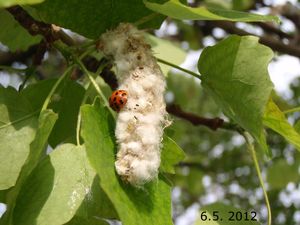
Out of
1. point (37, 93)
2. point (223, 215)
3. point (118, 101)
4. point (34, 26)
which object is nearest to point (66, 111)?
point (37, 93)

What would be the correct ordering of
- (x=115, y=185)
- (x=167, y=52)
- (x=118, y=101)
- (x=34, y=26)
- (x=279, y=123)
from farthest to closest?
(x=167, y=52) < (x=34, y=26) < (x=279, y=123) < (x=118, y=101) < (x=115, y=185)

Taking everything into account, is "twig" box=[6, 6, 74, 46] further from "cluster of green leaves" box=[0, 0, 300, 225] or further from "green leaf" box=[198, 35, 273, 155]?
"green leaf" box=[198, 35, 273, 155]

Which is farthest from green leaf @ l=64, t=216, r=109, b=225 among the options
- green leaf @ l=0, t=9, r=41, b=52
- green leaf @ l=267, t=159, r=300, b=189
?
green leaf @ l=267, t=159, r=300, b=189

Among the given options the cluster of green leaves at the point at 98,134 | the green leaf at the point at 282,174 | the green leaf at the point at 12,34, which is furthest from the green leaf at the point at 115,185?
the green leaf at the point at 282,174

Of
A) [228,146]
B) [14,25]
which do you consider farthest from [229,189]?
[14,25]

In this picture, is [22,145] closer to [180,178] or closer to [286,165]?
[286,165]

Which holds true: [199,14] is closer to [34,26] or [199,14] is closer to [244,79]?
[244,79]
